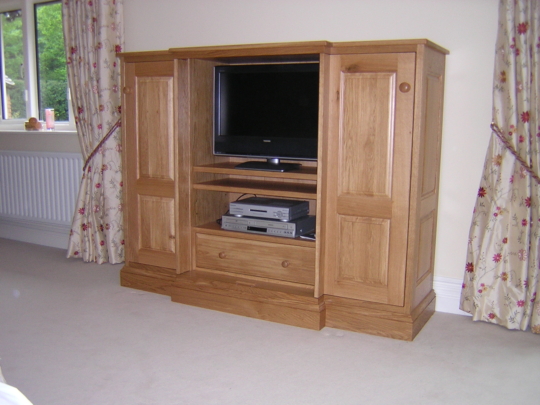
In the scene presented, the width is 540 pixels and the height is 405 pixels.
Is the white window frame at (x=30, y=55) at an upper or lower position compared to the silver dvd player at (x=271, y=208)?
upper

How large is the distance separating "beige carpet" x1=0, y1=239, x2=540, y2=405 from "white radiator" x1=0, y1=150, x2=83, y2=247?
4.10 feet

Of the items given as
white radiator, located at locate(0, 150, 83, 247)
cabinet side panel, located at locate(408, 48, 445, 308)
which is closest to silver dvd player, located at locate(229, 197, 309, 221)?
cabinet side panel, located at locate(408, 48, 445, 308)

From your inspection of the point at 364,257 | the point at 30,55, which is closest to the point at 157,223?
the point at 364,257

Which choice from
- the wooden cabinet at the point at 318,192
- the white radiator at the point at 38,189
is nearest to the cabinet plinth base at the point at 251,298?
the wooden cabinet at the point at 318,192

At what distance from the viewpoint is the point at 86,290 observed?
3240 mm

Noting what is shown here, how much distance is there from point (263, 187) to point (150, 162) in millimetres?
729

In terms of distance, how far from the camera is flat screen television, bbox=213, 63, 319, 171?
9.26 ft

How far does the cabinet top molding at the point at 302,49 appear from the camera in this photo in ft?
7.88

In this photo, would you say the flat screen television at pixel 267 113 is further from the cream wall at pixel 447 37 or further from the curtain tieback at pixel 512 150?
the curtain tieback at pixel 512 150

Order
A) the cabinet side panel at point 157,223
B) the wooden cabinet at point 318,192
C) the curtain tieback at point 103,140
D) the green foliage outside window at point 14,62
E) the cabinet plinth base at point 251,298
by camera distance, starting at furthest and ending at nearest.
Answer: the green foliage outside window at point 14,62 < the curtain tieback at point 103,140 < the cabinet side panel at point 157,223 < the cabinet plinth base at point 251,298 < the wooden cabinet at point 318,192

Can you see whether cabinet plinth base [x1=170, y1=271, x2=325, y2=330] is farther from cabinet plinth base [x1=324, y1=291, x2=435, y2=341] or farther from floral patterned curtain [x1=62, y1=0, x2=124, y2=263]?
floral patterned curtain [x1=62, y1=0, x2=124, y2=263]

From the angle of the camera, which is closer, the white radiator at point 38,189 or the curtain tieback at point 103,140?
the curtain tieback at point 103,140

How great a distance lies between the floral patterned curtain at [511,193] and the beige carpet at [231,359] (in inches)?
7.0

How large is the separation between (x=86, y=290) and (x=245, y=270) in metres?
1.02
